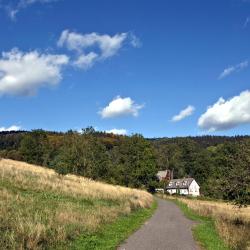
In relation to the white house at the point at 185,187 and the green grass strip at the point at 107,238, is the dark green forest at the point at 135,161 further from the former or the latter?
the green grass strip at the point at 107,238

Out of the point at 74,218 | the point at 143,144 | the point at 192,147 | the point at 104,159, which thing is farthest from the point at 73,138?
the point at 192,147

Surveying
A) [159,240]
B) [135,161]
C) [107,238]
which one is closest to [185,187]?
[135,161]

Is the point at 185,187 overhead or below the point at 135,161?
below

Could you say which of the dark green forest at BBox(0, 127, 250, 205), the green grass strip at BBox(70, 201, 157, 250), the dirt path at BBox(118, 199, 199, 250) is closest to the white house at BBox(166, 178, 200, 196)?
the dark green forest at BBox(0, 127, 250, 205)

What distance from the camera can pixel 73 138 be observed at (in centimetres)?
6912

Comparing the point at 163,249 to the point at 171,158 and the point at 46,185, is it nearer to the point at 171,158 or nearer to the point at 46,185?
the point at 46,185

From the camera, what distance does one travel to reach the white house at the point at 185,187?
13438 centimetres

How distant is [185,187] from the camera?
13600 centimetres

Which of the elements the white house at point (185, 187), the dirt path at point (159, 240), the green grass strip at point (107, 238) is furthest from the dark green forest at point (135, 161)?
the green grass strip at point (107, 238)

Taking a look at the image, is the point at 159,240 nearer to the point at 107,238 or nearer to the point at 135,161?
the point at 107,238

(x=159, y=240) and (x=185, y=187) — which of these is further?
(x=185, y=187)

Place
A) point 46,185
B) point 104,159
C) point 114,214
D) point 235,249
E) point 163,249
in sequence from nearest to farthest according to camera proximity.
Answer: point 163,249 < point 235,249 < point 114,214 < point 46,185 < point 104,159

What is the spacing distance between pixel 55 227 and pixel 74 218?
2.59 metres

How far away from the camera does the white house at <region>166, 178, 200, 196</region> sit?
441ft
